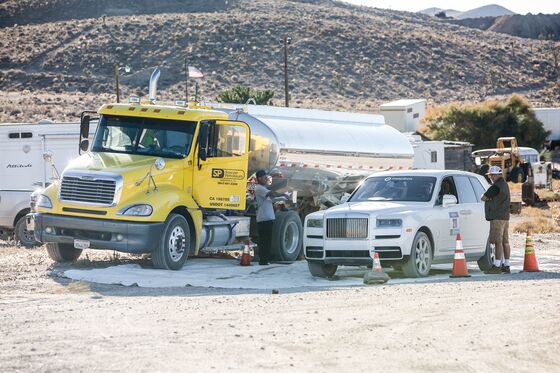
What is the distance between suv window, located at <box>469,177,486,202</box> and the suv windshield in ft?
4.48

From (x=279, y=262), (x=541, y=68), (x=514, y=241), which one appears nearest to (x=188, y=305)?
(x=279, y=262)

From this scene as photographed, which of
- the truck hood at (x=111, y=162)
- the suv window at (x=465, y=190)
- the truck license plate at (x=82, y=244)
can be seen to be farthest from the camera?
the suv window at (x=465, y=190)

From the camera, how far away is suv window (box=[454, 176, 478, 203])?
1926 centimetres

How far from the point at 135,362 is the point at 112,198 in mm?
9165

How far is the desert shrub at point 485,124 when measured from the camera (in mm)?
74188

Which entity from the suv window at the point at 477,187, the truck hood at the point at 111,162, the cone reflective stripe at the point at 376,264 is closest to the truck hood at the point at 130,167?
the truck hood at the point at 111,162

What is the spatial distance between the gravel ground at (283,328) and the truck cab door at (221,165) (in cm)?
384

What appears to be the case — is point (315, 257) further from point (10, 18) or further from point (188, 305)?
point (10, 18)

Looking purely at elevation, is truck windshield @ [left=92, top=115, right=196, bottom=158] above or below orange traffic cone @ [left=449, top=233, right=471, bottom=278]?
above

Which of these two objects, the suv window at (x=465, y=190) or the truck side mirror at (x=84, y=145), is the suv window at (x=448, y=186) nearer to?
the suv window at (x=465, y=190)

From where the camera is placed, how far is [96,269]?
18.3 metres

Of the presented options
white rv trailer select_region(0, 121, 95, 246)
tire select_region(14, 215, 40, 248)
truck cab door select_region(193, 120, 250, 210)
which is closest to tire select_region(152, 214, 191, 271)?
truck cab door select_region(193, 120, 250, 210)

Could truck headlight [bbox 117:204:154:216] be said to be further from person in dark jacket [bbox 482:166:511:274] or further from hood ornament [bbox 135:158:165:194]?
person in dark jacket [bbox 482:166:511:274]

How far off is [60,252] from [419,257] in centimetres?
654
